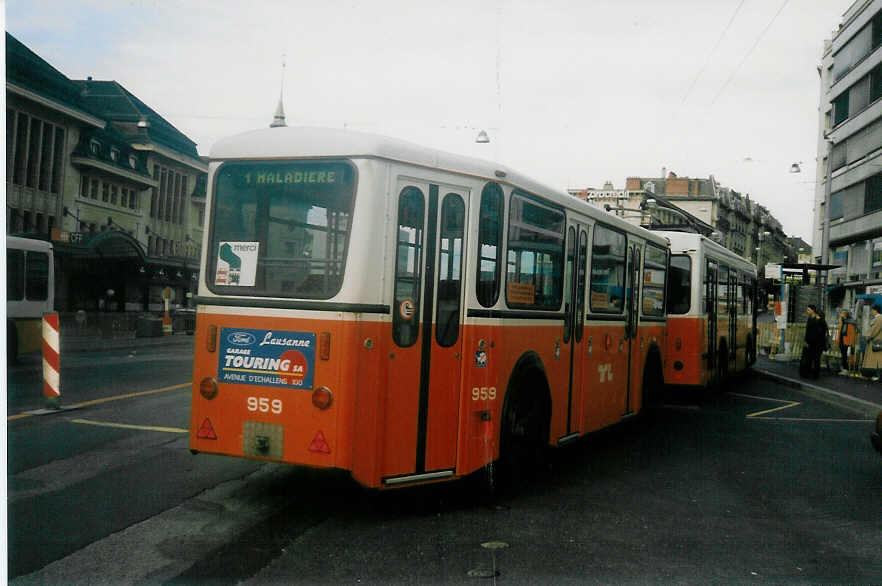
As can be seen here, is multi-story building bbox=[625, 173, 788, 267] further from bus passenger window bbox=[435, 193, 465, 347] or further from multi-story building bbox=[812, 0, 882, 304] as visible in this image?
bus passenger window bbox=[435, 193, 465, 347]

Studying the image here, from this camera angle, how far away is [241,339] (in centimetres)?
583

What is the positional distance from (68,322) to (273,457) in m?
23.0

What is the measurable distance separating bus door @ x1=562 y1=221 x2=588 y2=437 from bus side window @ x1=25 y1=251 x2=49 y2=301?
45.5 ft

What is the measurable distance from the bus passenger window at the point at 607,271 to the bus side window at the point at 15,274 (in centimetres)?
1325

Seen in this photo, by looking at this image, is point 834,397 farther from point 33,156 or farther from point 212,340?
point 33,156

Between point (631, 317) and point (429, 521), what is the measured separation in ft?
17.7

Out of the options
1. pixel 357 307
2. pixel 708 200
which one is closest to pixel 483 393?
pixel 357 307

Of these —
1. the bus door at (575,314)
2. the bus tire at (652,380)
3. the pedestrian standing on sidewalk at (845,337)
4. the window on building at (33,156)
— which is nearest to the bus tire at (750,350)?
the pedestrian standing on sidewalk at (845,337)

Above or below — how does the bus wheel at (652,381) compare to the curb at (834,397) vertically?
→ above

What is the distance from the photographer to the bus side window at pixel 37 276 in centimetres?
1791

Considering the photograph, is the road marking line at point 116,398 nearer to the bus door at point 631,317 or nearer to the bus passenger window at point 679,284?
the bus door at point 631,317

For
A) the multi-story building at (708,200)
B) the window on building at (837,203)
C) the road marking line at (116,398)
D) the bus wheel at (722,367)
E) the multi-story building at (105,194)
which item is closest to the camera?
the road marking line at (116,398)

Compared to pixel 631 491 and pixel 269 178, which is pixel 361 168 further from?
pixel 631 491

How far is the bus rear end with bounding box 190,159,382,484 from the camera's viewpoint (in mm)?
5574
